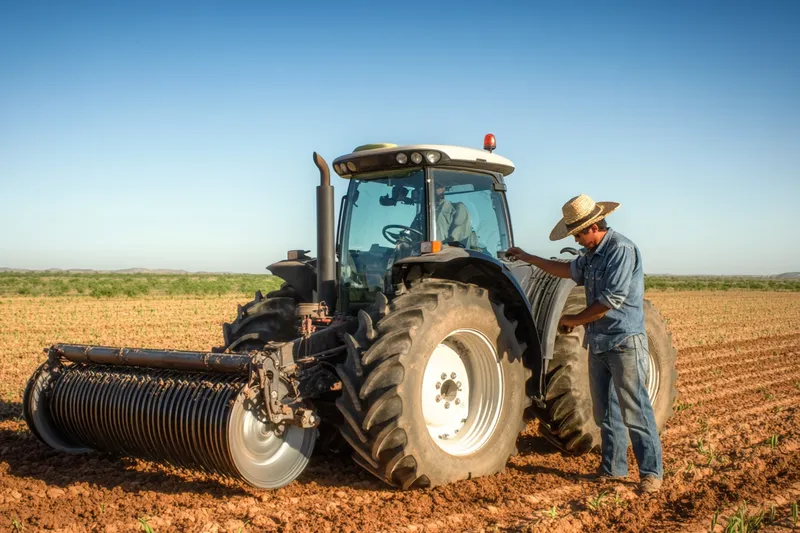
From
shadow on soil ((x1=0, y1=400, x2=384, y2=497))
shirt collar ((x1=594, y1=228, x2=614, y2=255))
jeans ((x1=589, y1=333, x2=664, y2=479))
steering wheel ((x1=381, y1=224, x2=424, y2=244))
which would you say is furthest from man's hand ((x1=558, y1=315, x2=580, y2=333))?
shadow on soil ((x1=0, y1=400, x2=384, y2=497))

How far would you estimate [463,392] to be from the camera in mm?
5207

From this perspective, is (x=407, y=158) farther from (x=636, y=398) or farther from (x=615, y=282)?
(x=636, y=398)

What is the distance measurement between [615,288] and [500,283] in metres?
0.90

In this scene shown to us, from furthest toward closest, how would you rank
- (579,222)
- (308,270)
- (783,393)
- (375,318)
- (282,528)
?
(783,393)
(308,270)
(579,222)
(375,318)
(282,528)

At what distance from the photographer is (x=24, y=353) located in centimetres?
1190

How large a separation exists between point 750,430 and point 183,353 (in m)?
5.05

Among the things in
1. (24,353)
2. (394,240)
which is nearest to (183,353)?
(394,240)

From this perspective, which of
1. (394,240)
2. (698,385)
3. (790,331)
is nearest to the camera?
(394,240)

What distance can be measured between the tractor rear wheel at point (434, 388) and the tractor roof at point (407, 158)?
107 centimetres

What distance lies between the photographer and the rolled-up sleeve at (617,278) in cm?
479

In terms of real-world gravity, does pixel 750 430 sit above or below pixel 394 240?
below

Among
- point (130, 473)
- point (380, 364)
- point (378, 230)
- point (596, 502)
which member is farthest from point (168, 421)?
point (596, 502)

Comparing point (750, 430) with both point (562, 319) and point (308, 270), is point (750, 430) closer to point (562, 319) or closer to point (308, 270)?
point (562, 319)

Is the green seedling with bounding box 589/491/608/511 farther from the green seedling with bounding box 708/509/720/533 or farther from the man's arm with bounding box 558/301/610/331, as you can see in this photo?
the man's arm with bounding box 558/301/610/331
